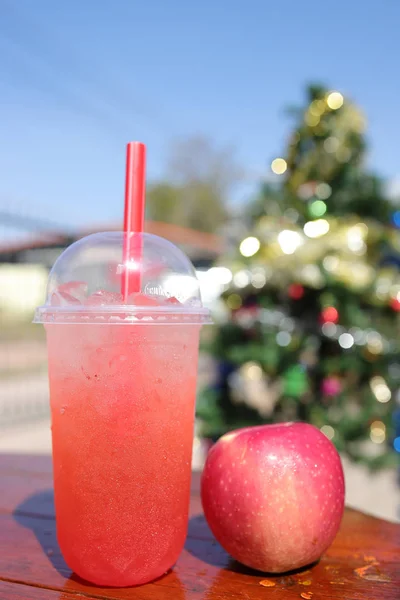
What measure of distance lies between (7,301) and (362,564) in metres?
7.38

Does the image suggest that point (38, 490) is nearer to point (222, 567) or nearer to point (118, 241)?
point (222, 567)

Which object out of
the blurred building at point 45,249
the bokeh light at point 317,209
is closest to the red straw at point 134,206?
the bokeh light at point 317,209

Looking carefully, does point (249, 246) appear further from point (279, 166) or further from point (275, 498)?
point (275, 498)

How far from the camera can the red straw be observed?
73cm

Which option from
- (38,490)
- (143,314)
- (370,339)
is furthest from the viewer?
(370,339)

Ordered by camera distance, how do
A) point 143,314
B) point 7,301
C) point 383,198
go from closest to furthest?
point 143,314, point 383,198, point 7,301

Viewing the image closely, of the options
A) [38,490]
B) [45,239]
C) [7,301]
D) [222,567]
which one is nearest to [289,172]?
[38,490]

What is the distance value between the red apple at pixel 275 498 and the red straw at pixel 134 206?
10.8 inches

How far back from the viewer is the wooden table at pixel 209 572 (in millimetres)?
695

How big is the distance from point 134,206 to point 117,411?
0.26 metres

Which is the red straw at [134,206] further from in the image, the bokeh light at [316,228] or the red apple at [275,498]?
the bokeh light at [316,228]

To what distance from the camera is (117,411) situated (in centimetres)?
70

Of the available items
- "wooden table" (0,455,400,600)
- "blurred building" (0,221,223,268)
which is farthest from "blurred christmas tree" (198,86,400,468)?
"blurred building" (0,221,223,268)

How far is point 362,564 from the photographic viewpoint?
79cm
